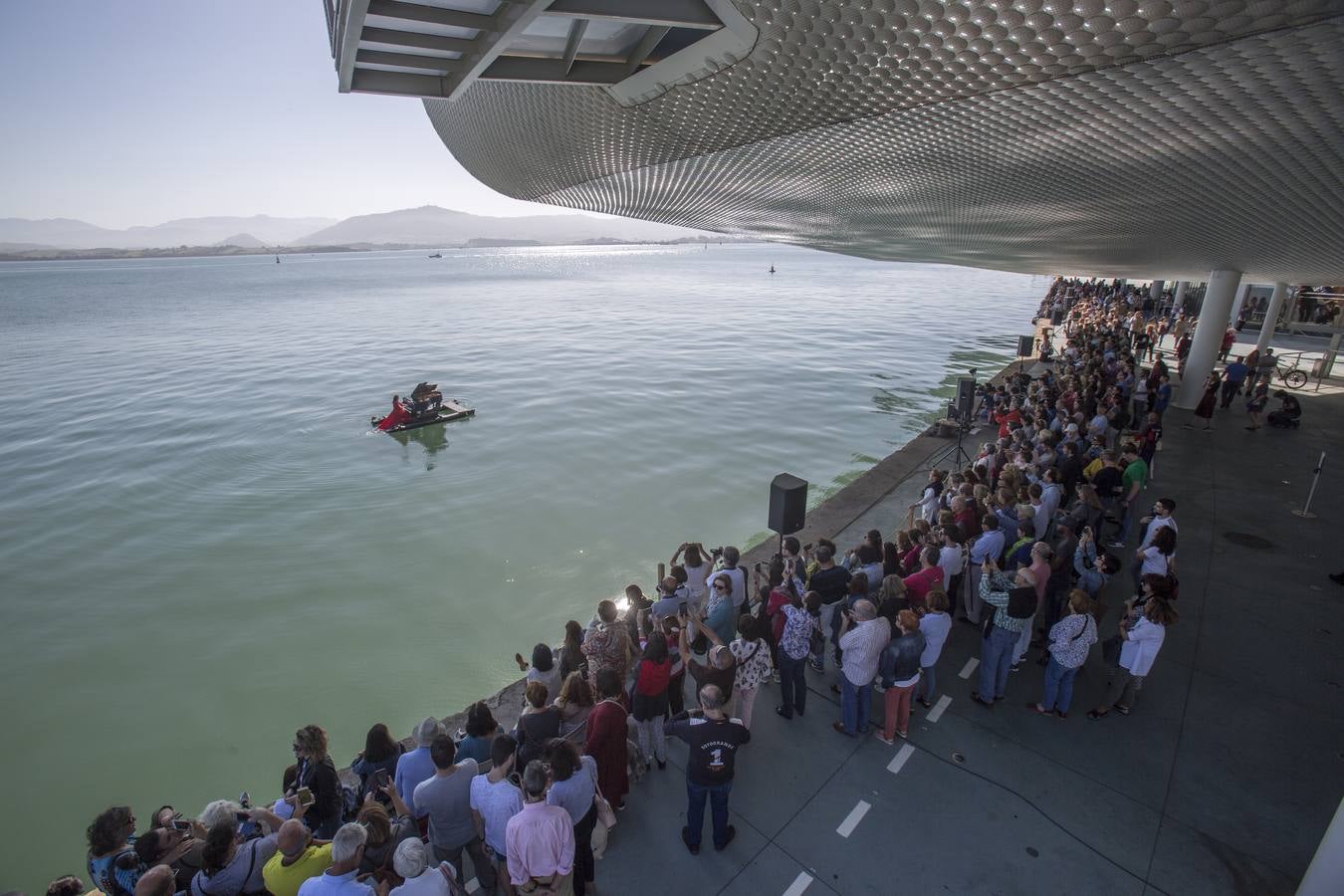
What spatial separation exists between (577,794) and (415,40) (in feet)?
16.9

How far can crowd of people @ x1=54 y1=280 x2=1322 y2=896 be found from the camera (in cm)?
321

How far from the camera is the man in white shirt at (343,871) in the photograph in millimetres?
2785

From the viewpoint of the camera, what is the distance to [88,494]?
1509cm

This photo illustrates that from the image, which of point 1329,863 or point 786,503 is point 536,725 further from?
point 1329,863

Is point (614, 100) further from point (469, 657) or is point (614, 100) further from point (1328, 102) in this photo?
point (469, 657)

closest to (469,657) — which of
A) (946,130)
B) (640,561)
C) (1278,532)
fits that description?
(640,561)

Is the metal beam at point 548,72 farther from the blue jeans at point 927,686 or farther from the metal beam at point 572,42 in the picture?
the blue jeans at point 927,686

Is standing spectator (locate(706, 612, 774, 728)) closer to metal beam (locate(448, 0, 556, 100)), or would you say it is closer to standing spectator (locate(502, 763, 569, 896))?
standing spectator (locate(502, 763, 569, 896))

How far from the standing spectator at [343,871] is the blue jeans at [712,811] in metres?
1.95

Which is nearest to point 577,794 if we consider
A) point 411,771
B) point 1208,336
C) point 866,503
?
point 411,771

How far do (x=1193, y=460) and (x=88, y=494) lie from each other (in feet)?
81.8

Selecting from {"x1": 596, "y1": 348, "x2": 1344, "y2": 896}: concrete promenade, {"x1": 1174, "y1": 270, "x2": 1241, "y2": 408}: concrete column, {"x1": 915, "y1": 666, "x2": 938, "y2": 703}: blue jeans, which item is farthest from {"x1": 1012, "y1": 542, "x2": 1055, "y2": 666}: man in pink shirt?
{"x1": 1174, "y1": 270, "x2": 1241, "y2": 408}: concrete column

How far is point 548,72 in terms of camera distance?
5.92 m

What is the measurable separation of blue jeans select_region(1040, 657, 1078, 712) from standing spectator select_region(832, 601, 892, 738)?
166 centimetres
